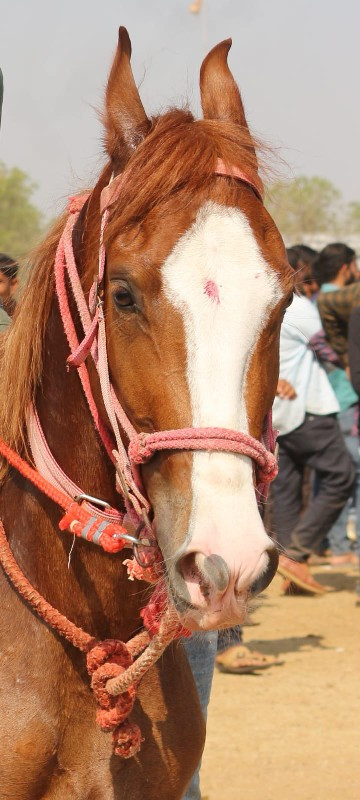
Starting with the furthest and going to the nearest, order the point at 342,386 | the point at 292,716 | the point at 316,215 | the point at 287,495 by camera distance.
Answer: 1. the point at 316,215
2. the point at 342,386
3. the point at 287,495
4. the point at 292,716

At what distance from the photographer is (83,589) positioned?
2.76m

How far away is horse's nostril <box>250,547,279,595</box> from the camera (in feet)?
7.28

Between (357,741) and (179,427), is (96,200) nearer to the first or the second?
(179,427)

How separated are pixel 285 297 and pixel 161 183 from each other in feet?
1.26

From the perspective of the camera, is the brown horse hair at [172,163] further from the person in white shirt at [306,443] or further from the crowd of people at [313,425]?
the person in white shirt at [306,443]

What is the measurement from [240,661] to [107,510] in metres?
4.38

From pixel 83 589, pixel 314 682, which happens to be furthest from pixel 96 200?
pixel 314 682

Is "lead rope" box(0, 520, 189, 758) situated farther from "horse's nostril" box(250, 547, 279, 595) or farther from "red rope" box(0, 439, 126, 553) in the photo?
"horse's nostril" box(250, 547, 279, 595)

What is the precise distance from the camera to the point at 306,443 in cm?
852

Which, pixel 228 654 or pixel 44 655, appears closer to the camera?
pixel 44 655

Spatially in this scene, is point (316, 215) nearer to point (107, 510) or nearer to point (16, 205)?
A: point (16, 205)

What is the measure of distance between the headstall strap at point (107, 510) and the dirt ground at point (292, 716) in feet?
6.09

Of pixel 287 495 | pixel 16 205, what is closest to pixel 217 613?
pixel 287 495

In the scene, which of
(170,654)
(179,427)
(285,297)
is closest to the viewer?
(179,427)
